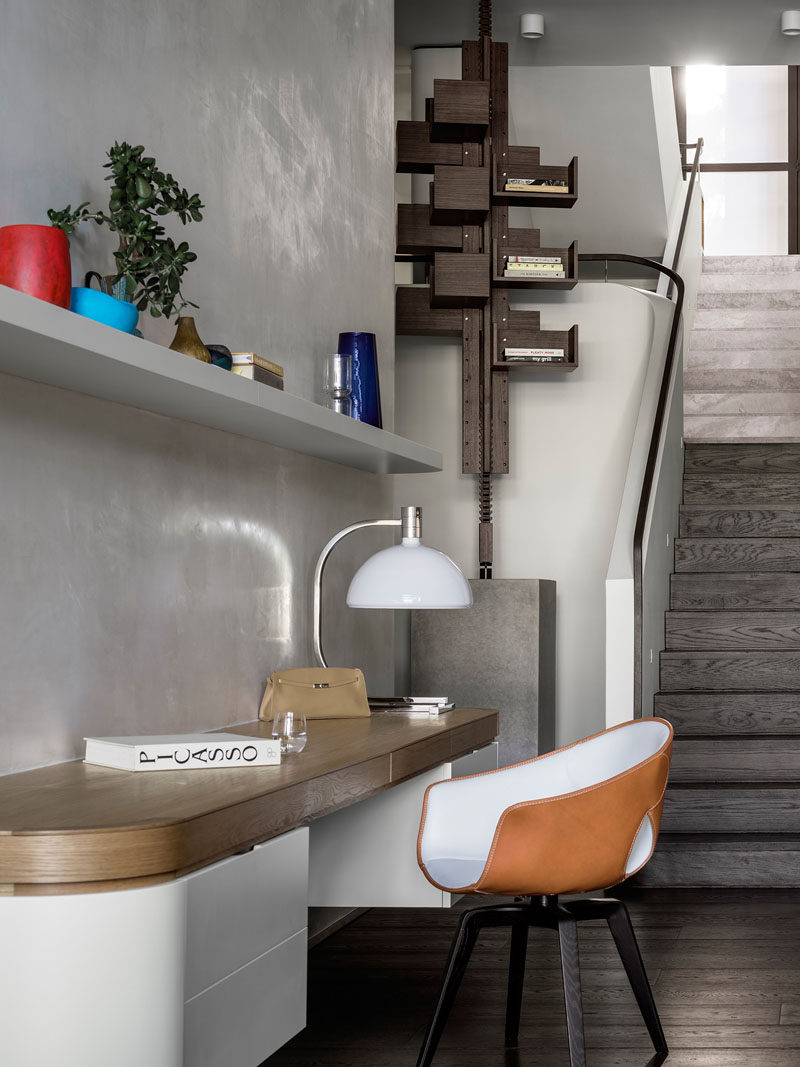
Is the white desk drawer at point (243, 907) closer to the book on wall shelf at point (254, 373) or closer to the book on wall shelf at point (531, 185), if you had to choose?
the book on wall shelf at point (254, 373)

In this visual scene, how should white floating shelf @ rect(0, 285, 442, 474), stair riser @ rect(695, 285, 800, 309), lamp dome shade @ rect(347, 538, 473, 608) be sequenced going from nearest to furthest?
white floating shelf @ rect(0, 285, 442, 474) < lamp dome shade @ rect(347, 538, 473, 608) < stair riser @ rect(695, 285, 800, 309)

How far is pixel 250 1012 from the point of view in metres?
2.02

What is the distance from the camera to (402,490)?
575 centimetres

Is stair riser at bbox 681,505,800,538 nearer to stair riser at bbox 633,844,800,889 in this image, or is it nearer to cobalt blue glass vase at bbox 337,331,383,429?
stair riser at bbox 633,844,800,889

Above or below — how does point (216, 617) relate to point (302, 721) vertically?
above

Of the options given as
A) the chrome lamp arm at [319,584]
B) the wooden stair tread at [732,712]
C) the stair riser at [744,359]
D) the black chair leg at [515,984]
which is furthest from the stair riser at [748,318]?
the black chair leg at [515,984]

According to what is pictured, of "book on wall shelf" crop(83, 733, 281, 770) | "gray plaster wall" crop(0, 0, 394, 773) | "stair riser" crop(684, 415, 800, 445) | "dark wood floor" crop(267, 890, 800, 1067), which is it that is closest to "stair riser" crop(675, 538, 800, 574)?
"stair riser" crop(684, 415, 800, 445)

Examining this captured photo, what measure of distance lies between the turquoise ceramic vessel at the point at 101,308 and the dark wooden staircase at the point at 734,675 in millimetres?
3294

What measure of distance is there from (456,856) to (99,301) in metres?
1.60

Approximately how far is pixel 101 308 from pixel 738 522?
4998 millimetres

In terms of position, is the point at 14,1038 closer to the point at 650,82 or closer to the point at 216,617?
the point at 216,617

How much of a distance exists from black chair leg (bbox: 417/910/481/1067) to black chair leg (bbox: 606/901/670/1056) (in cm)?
35

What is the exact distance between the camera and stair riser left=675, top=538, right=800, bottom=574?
635 cm

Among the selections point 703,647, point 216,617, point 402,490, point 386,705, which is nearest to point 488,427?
point 402,490
